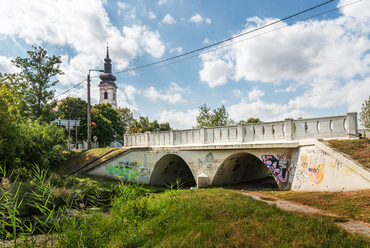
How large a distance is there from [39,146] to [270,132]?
16.8m

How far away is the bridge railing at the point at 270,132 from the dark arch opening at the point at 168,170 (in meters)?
1.48

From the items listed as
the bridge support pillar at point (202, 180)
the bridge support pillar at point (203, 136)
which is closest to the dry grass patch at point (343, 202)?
the bridge support pillar at point (202, 180)

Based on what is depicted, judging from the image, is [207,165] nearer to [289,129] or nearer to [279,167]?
[279,167]

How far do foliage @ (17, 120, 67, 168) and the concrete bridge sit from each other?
338 cm

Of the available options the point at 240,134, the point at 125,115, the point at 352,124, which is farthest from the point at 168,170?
the point at 125,115

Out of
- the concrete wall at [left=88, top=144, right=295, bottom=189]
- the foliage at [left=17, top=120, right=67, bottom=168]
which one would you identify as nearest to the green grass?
the concrete wall at [left=88, top=144, right=295, bottom=189]

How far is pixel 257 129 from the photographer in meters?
12.0

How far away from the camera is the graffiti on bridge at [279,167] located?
428 inches

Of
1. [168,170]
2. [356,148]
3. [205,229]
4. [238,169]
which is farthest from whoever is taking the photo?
[168,170]

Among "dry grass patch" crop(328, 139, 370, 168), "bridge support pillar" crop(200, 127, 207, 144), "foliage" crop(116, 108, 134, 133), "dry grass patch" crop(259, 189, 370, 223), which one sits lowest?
"dry grass patch" crop(259, 189, 370, 223)

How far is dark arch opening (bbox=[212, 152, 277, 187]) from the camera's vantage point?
14.2m

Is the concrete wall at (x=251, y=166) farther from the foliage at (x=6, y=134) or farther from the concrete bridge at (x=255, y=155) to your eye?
the foliage at (x=6, y=134)

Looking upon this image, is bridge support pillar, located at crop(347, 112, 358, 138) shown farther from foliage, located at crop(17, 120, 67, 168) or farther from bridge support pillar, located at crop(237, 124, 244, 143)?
foliage, located at crop(17, 120, 67, 168)

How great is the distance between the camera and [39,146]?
57.7 feet
